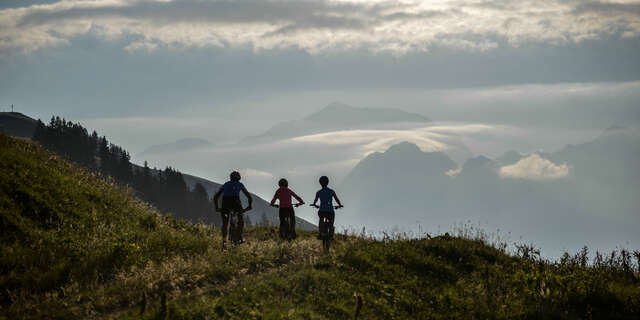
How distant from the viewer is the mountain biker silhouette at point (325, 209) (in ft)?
52.1

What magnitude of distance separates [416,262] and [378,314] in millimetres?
3788

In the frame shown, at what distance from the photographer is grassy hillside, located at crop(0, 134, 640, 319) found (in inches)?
395

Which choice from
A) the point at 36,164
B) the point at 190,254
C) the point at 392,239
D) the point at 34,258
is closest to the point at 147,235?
the point at 190,254

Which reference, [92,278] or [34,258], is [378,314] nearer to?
[92,278]

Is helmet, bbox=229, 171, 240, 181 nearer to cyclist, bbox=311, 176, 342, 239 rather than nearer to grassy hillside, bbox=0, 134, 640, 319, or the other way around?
grassy hillside, bbox=0, 134, 640, 319

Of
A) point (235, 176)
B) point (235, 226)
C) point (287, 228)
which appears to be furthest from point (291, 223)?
point (235, 176)

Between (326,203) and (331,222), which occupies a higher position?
(326,203)

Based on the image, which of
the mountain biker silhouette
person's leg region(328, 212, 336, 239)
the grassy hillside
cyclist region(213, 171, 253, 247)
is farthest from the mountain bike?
person's leg region(328, 212, 336, 239)

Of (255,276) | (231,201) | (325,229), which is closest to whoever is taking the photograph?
(255,276)

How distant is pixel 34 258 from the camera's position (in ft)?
39.5

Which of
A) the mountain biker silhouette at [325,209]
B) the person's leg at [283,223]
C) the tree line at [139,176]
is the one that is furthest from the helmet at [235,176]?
the tree line at [139,176]

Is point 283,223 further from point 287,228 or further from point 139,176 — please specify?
point 139,176

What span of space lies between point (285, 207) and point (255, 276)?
564cm

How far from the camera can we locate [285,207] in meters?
17.7
